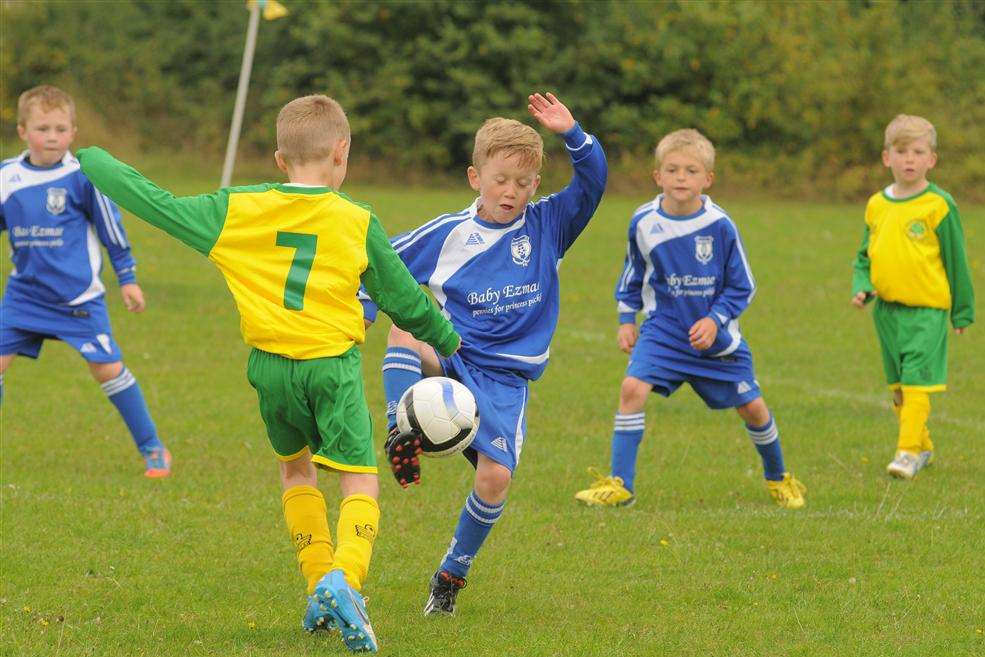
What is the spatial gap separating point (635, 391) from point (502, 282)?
2.12 metres

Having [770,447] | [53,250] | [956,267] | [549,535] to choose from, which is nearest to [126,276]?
[53,250]

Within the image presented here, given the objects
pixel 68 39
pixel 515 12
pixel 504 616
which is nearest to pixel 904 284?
pixel 504 616

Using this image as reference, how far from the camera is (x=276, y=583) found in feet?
18.4

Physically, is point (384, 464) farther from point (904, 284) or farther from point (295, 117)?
point (295, 117)

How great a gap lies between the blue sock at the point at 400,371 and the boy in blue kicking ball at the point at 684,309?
2095 mm

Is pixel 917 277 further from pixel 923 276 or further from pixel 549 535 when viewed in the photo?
pixel 549 535

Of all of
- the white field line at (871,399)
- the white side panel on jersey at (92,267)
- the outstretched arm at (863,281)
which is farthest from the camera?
the white field line at (871,399)

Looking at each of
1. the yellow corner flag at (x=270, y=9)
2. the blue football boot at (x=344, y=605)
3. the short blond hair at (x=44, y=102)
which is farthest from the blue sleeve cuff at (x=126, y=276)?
the yellow corner flag at (x=270, y=9)

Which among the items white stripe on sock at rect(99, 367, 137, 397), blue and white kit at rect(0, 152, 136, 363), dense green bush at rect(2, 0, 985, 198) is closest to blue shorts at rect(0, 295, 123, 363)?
blue and white kit at rect(0, 152, 136, 363)

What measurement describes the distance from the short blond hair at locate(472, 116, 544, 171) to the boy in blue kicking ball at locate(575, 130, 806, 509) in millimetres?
1878

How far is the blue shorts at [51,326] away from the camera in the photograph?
24.1ft

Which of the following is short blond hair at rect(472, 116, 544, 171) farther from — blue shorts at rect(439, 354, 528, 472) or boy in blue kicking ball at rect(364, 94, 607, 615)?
blue shorts at rect(439, 354, 528, 472)

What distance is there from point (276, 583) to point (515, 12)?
2599 centimetres

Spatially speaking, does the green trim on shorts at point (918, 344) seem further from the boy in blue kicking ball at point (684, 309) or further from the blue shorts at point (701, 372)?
the blue shorts at point (701, 372)
